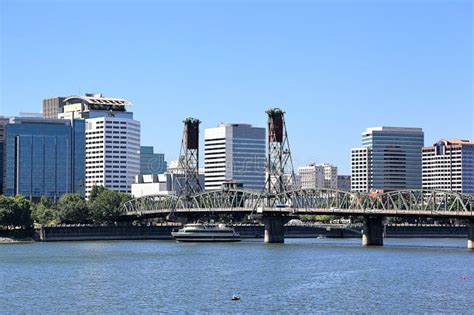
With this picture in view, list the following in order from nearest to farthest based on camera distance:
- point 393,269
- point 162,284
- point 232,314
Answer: point 232,314, point 162,284, point 393,269

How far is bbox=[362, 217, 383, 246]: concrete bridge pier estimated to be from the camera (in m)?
196

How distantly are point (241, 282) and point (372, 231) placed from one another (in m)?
86.9

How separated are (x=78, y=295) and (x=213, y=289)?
12968mm

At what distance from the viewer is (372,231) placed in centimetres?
19700

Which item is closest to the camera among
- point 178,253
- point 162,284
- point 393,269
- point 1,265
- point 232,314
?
point 232,314

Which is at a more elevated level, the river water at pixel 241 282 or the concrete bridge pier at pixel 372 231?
the concrete bridge pier at pixel 372 231

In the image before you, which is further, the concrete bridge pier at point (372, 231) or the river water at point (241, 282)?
the concrete bridge pier at point (372, 231)

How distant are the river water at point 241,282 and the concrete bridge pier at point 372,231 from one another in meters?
24.1

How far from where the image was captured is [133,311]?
87812 mm

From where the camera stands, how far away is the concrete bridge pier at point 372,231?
196m

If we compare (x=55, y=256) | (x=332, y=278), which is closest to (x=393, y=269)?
(x=332, y=278)

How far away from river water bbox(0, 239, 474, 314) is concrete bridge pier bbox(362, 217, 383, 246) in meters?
24.1

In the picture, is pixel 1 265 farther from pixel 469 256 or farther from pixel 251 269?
pixel 469 256

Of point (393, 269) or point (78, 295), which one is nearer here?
point (78, 295)
